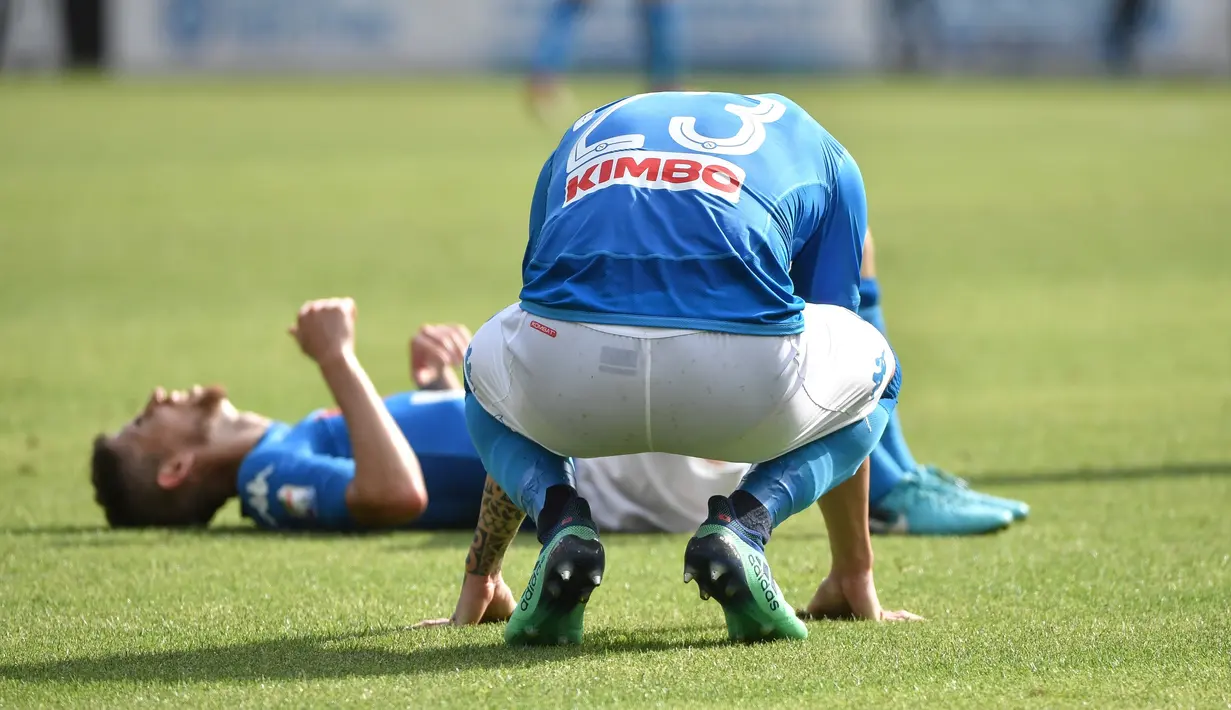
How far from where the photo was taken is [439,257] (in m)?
11.0

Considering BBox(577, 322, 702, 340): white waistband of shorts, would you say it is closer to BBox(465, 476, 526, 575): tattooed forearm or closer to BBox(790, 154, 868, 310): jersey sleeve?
BBox(790, 154, 868, 310): jersey sleeve

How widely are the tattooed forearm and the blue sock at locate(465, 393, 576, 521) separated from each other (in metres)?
0.14

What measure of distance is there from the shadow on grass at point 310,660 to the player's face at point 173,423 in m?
1.46

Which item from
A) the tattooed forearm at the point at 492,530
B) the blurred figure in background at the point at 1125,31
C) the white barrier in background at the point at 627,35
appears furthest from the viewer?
the blurred figure in background at the point at 1125,31

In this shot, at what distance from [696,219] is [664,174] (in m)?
0.11

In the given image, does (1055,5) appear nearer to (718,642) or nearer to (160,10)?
(160,10)

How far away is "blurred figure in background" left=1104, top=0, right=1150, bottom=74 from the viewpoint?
94.1ft

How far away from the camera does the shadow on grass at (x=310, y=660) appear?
2.92m

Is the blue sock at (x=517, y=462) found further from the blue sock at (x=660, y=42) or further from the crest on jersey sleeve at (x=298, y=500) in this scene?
the blue sock at (x=660, y=42)

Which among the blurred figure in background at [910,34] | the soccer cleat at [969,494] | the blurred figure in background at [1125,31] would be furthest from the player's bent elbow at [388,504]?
the blurred figure in background at [1125,31]

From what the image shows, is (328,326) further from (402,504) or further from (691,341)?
(691,341)

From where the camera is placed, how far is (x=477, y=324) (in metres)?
8.45

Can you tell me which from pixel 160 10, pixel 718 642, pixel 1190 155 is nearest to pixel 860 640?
pixel 718 642

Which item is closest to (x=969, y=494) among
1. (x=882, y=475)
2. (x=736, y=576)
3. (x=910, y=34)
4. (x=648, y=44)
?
(x=882, y=475)
